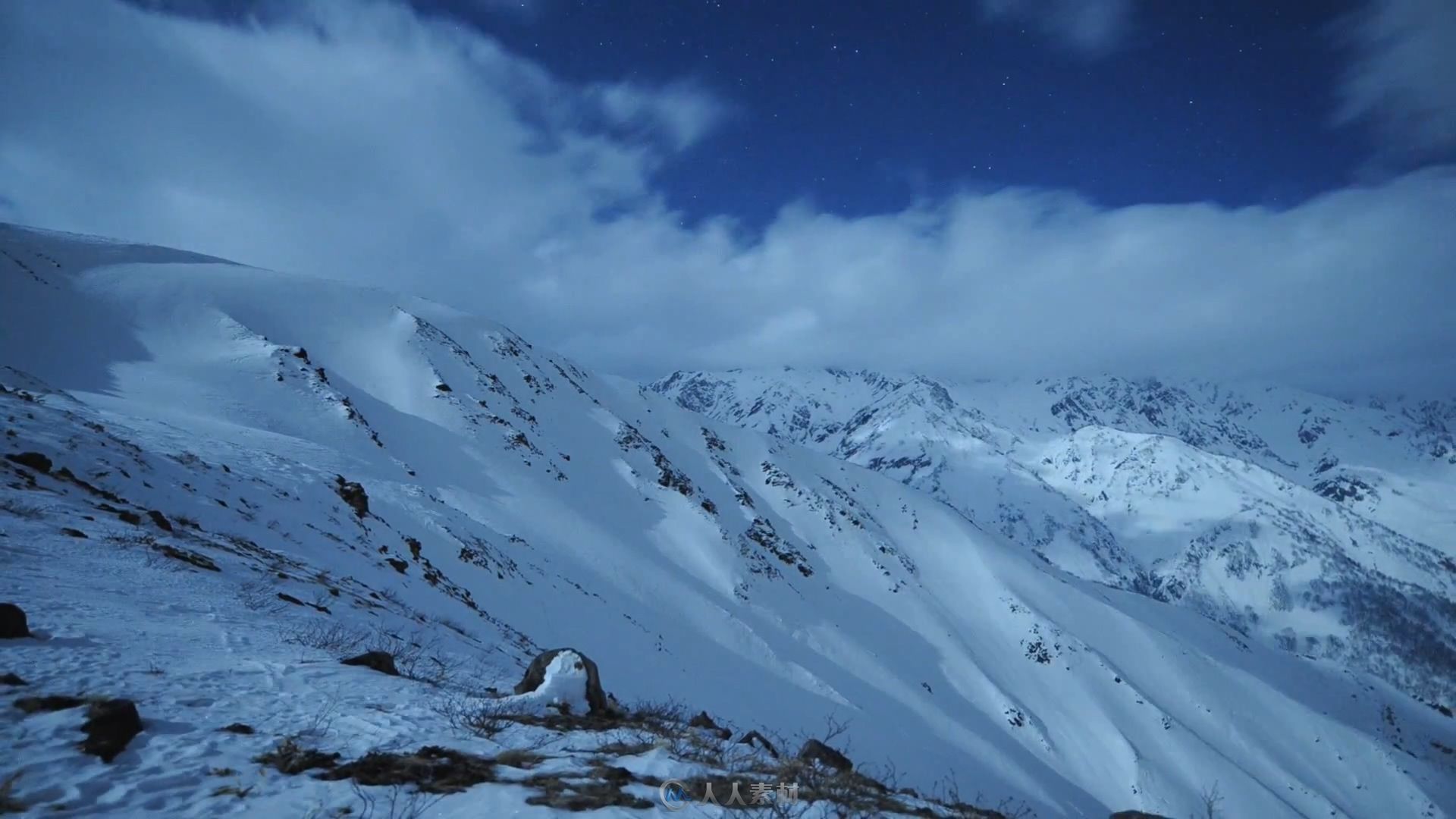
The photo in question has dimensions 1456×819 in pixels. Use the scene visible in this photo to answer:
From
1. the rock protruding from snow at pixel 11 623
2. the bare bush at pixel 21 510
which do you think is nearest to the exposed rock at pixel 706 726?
the rock protruding from snow at pixel 11 623

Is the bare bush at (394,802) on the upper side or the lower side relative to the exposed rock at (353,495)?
upper

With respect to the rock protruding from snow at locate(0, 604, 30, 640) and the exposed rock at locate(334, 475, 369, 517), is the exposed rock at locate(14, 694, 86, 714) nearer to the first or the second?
the rock protruding from snow at locate(0, 604, 30, 640)

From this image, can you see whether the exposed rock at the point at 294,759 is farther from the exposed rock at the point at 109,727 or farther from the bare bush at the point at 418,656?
the bare bush at the point at 418,656

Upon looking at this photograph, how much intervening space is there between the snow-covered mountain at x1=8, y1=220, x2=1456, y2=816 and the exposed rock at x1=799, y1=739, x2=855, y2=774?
47.3 inches

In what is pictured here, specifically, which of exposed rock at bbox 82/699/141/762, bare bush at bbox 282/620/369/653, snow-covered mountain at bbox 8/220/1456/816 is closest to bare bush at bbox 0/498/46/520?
snow-covered mountain at bbox 8/220/1456/816

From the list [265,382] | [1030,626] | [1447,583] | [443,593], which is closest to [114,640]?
[443,593]

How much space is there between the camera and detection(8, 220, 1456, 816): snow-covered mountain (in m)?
4.43

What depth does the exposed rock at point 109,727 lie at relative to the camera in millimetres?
3238

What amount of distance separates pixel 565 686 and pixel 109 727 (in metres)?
3.68

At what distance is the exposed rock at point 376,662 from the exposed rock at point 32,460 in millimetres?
9295

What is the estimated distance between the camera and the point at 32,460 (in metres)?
10.1

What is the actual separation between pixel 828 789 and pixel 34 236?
202 ft

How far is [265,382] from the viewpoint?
30797 mm

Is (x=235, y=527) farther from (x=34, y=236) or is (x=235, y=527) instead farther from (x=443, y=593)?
(x=34, y=236)
